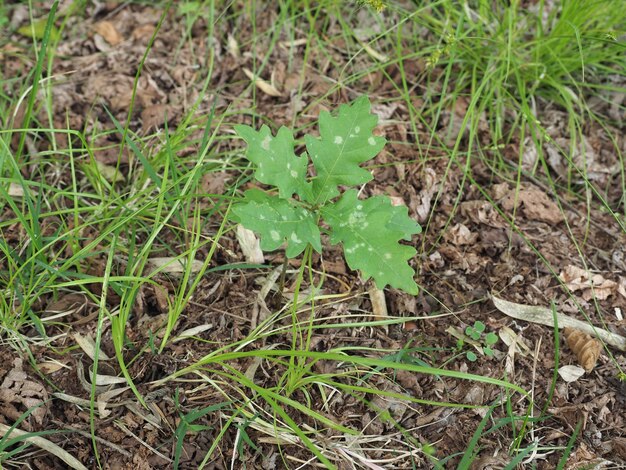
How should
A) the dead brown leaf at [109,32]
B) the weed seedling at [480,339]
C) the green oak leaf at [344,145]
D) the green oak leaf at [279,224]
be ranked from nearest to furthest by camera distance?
the green oak leaf at [279,224] < the green oak leaf at [344,145] < the weed seedling at [480,339] < the dead brown leaf at [109,32]

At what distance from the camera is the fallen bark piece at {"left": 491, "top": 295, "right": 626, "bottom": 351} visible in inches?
81.4

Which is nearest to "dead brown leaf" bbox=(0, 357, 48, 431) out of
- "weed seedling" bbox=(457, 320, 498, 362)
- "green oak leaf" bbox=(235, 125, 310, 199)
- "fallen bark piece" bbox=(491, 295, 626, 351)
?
"green oak leaf" bbox=(235, 125, 310, 199)

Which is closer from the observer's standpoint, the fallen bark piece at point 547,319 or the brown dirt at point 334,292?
the brown dirt at point 334,292

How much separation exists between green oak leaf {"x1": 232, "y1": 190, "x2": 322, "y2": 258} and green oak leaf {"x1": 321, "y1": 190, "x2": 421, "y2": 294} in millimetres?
67

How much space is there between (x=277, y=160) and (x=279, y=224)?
7.5 inches

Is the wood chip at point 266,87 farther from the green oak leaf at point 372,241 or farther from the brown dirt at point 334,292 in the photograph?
the green oak leaf at point 372,241

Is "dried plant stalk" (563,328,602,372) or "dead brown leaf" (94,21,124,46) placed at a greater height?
"dead brown leaf" (94,21,124,46)

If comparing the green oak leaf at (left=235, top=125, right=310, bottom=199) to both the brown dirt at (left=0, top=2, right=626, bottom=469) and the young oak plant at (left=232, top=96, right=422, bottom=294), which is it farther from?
the brown dirt at (left=0, top=2, right=626, bottom=469)

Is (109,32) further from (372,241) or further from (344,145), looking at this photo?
(372,241)

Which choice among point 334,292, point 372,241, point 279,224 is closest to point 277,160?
point 279,224

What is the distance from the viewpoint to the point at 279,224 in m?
1.67

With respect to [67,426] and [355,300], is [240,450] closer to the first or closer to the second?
[67,426]

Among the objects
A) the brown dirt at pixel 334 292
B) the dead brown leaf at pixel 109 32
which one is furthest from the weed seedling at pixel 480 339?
the dead brown leaf at pixel 109 32

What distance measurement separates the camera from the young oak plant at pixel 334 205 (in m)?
1.65
